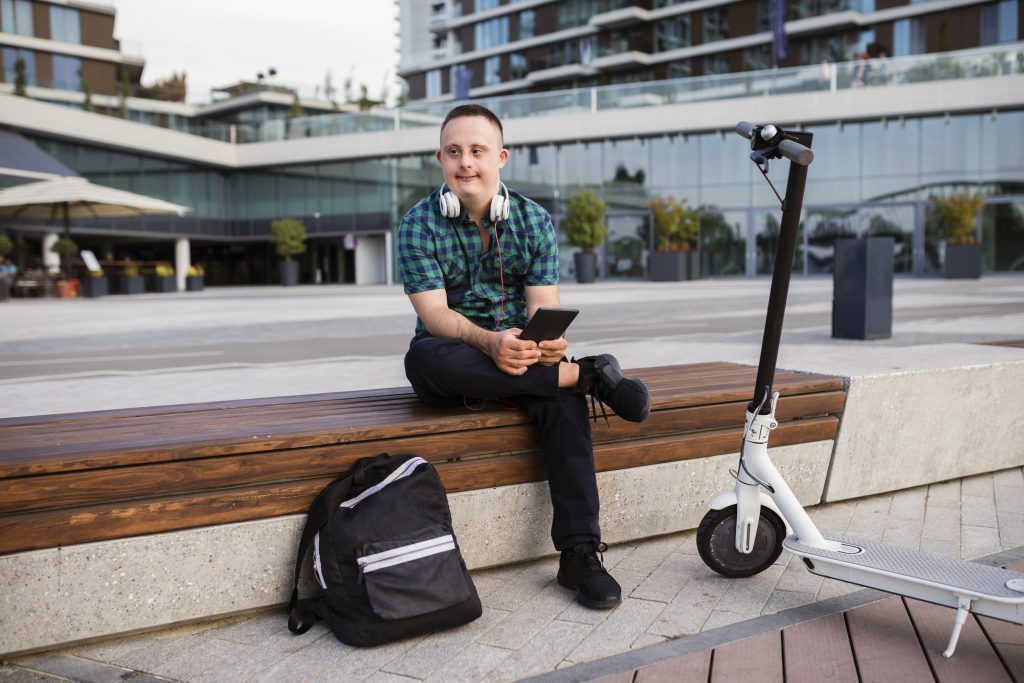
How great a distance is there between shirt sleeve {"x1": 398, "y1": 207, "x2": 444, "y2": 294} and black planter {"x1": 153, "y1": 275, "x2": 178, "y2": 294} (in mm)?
30995

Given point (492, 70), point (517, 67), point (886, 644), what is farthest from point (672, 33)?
point (886, 644)

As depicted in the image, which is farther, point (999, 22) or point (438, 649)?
point (999, 22)

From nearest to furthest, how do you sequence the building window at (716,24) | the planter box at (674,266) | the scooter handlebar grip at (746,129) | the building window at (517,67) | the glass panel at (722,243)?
the scooter handlebar grip at (746,129), the planter box at (674,266), the glass panel at (722,243), the building window at (716,24), the building window at (517,67)

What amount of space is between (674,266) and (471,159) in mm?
26826

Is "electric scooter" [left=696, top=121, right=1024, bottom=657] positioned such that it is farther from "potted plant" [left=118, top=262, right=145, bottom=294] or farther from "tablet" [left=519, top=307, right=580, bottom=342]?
"potted plant" [left=118, top=262, right=145, bottom=294]

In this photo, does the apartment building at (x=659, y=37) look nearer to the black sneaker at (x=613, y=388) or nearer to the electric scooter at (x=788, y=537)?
the electric scooter at (x=788, y=537)

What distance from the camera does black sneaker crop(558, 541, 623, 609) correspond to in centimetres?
285

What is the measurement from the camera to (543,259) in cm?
341

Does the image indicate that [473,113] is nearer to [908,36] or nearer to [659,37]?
[908,36]

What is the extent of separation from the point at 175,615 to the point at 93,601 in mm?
253

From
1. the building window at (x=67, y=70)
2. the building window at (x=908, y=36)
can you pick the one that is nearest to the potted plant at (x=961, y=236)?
the building window at (x=908, y=36)

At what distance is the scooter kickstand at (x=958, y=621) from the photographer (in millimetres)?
2465

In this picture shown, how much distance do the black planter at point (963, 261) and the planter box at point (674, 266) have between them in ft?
26.7

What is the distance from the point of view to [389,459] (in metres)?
2.81
